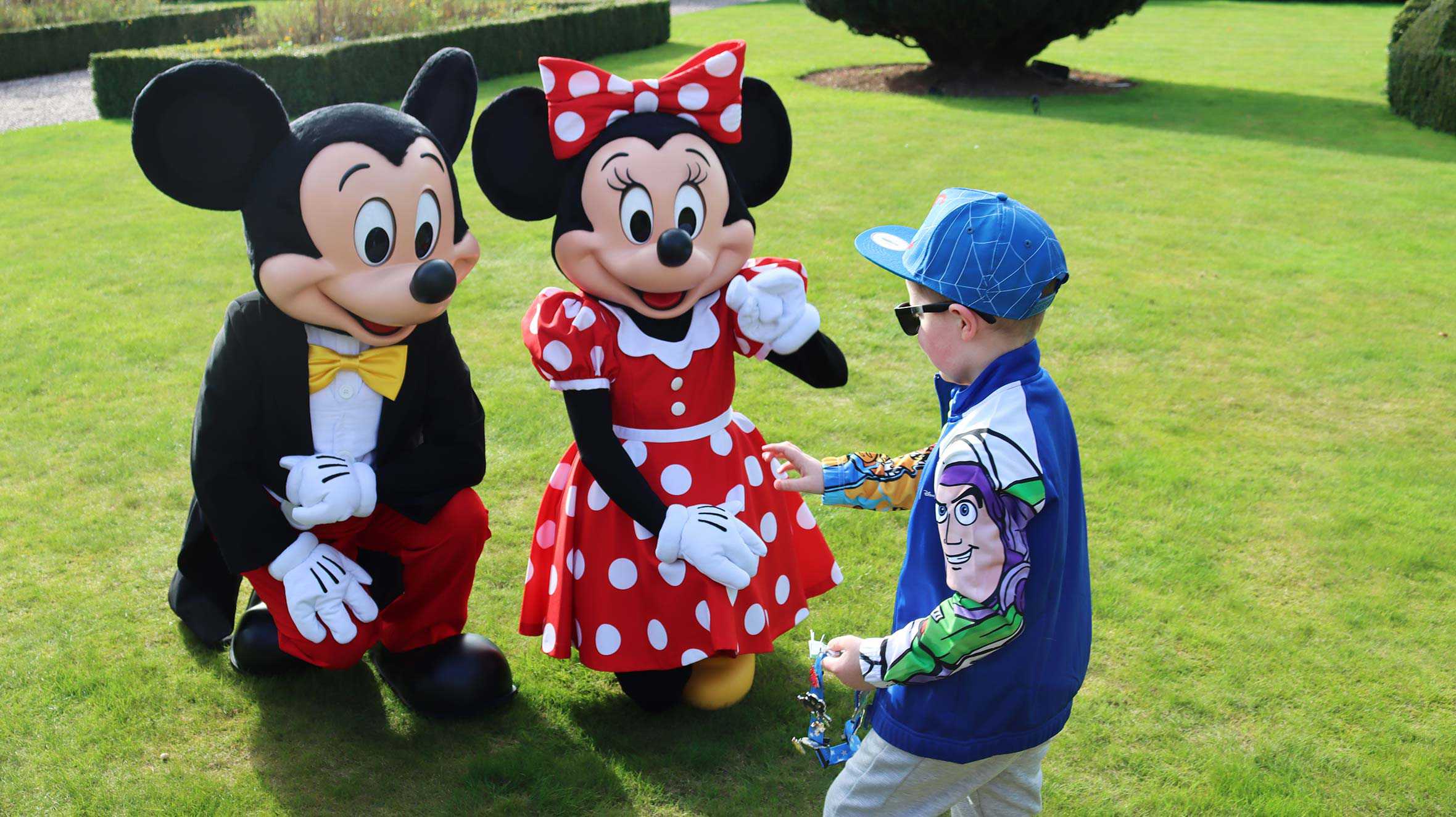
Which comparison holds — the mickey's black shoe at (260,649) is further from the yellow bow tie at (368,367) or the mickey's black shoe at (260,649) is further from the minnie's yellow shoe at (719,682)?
the minnie's yellow shoe at (719,682)

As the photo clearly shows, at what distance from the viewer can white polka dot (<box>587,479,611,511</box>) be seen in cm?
307

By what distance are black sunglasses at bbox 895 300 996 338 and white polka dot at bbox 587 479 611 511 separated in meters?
1.01

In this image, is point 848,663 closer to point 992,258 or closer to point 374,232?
point 992,258

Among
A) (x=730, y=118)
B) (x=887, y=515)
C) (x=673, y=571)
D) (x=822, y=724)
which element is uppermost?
(x=730, y=118)

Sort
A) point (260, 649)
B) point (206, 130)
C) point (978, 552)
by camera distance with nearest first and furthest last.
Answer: point (978, 552) → point (206, 130) → point (260, 649)

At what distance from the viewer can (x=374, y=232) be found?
2.76 meters

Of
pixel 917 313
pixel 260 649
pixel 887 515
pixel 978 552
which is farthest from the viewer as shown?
pixel 887 515

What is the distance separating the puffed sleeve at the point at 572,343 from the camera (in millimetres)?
2893

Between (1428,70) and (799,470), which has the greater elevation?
(1428,70)

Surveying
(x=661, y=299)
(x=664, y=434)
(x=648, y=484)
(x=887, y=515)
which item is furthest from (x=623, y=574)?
(x=887, y=515)

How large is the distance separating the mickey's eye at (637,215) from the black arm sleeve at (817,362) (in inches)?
20.4

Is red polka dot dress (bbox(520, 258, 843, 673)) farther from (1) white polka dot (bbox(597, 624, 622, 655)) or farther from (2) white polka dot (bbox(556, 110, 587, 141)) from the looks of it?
(2) white polka dot (bbox(556, 110, 587, 141))

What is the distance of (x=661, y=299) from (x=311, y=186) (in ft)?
2.89

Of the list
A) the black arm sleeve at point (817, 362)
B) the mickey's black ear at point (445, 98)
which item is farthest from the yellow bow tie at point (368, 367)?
the black arm sleeve at point (817, 362)
